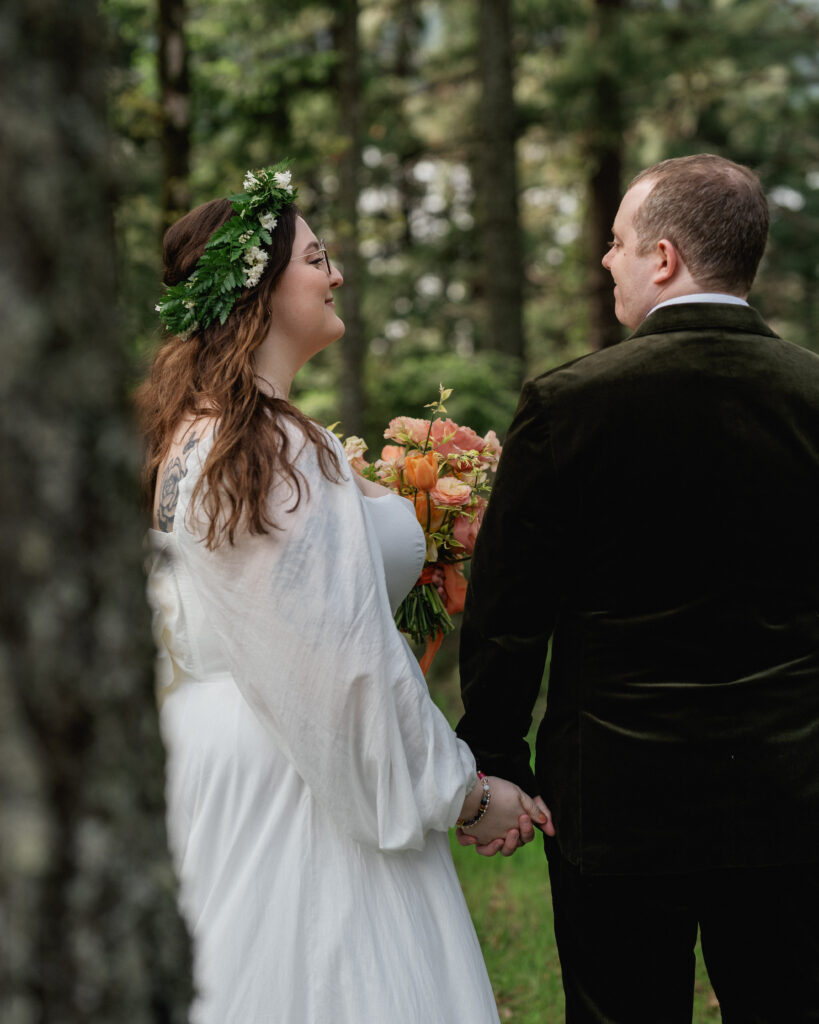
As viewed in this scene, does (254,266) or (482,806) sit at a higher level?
(254,266)

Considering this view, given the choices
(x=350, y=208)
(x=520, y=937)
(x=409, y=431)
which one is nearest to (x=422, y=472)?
(x=409, y=431)

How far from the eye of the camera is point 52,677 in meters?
1.05

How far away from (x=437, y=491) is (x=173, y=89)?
5233mm

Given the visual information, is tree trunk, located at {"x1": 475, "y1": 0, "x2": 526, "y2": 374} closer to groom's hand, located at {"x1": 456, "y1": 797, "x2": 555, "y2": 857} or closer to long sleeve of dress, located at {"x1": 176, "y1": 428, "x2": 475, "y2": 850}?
groom's hand, located at {"x1": 456, "y1": 797, "x2": 555, "y2": 857}

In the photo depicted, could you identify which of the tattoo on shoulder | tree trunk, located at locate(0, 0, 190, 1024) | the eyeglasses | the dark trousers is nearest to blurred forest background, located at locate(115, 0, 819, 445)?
the eyeglasses

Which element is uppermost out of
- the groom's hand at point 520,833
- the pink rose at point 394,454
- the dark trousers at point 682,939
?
the pink rose at point 394,454

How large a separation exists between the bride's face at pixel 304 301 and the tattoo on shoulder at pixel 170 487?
1.45 feet

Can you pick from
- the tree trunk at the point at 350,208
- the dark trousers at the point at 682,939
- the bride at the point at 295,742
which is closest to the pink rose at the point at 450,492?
the bride at the point at 295,742

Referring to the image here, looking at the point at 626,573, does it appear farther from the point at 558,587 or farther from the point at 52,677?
the point at 52,677

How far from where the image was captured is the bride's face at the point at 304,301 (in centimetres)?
275

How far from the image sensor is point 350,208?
9.86 meters

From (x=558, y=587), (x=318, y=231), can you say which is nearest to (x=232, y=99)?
(x=318, y=231)

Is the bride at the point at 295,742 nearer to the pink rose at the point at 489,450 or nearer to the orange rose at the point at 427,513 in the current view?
the orange rose at the point at 427,513

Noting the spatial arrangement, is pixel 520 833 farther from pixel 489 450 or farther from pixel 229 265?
pixel 229 265
